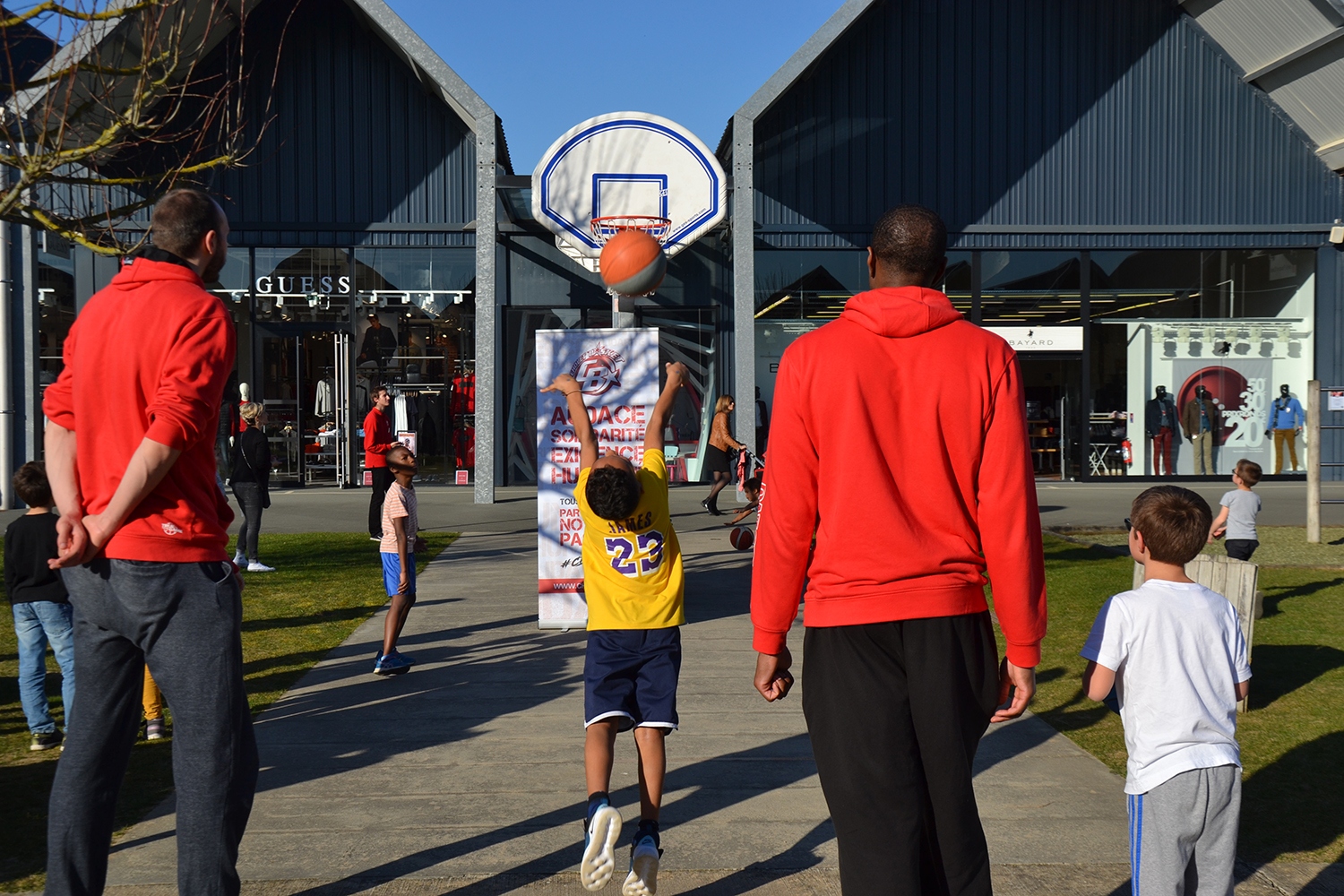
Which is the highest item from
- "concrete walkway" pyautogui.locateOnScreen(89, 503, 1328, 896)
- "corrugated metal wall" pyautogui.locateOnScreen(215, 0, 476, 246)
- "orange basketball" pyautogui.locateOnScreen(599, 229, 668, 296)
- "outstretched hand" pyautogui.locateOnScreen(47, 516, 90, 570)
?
"corrugated metal wall" pyautogui.locateOnScreen(215, 0, 476, 246)

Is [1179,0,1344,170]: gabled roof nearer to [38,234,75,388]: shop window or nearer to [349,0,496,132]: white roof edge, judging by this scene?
[349,0,496,132]: white roof edge

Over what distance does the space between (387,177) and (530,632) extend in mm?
14731

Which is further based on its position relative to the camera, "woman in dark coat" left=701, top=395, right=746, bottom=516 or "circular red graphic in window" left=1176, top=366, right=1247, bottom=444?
"circular red graphic in window" left=1176, top=366, right=1247, bottom=444

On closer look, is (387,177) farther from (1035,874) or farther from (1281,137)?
(1035,874)

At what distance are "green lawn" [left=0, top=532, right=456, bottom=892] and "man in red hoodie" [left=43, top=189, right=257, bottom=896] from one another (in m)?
1.24

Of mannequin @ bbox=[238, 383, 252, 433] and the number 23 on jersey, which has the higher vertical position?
mannequin @ bbox=[238, 383, 252, 433]

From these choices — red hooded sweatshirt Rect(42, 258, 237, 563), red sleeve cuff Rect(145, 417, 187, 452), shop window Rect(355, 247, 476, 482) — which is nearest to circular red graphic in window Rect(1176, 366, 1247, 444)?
shop window Rect(355, 247, 476, 482)

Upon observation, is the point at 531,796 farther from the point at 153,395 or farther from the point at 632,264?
the point at 632,264

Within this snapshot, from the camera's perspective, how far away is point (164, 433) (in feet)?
9.51

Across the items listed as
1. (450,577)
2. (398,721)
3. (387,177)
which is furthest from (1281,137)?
(398,721)

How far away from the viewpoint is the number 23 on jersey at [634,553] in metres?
4.29

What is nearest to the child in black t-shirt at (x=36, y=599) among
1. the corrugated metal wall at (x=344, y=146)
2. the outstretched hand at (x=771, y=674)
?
the outstretched hand at (x=771, y=674)

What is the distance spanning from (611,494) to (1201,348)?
70.0ft

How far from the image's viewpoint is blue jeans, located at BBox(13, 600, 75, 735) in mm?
5363
